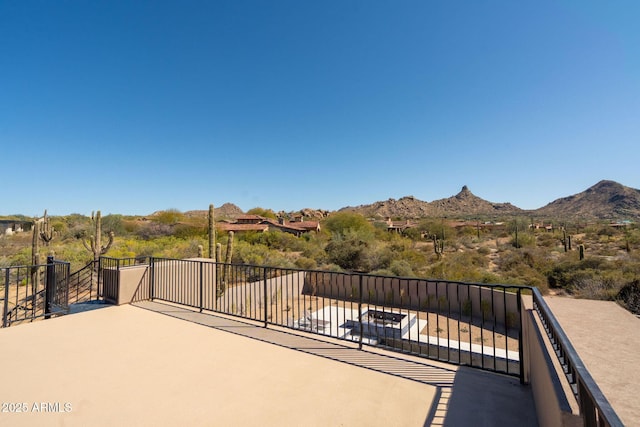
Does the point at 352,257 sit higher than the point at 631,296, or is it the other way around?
the point at 352,257

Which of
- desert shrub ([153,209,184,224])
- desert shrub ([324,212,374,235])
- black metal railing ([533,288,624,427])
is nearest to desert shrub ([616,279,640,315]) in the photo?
black metal railing ([533,288,624,427])

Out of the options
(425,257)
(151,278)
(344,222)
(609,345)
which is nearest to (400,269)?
(425,257)

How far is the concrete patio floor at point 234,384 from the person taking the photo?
9.73 ft

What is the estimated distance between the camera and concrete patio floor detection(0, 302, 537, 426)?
9.73ft

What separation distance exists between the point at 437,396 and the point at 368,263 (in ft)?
47.3

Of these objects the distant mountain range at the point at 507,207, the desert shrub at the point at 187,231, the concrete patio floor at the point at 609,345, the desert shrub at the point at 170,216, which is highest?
the distant mountain range at the point at 507,207

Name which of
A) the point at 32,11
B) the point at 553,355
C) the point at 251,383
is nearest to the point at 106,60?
the point at 32,11

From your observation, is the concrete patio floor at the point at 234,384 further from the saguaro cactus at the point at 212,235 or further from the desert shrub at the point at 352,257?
the desert shrub at the point at 352,257

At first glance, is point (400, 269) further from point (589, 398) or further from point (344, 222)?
point (344, 222)

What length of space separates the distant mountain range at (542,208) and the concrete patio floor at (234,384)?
2651 inches

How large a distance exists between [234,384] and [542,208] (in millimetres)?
105675

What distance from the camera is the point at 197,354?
443 cm

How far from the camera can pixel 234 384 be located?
358 centimetres

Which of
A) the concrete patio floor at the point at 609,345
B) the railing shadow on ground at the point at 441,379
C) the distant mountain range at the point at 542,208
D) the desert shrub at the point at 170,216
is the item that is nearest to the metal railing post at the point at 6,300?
the railing shadow on ground at the point at 441,379
